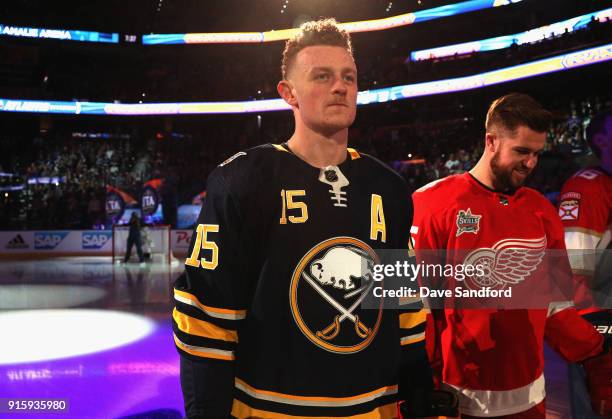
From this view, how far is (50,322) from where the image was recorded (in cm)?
662

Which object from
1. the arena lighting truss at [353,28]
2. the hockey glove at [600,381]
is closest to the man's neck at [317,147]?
the hockey glove at [600,381]

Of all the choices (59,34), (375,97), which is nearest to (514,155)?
(375,97)

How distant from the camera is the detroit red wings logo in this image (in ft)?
6.67

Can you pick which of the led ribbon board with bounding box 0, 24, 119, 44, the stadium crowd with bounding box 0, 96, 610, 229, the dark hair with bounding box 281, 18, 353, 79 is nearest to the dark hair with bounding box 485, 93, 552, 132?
the dark hair with bounding box 281, 18, 353, 79

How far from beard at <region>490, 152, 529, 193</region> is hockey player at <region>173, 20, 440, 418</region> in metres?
0.79

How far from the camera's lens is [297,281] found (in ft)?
4.67

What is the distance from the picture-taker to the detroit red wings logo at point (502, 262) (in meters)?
2.03

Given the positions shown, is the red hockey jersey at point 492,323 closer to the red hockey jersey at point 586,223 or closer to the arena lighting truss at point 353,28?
the red hockey jersey at point 586,223

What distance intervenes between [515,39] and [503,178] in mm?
18153

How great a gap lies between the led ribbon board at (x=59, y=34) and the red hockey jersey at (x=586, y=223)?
79.8 ft

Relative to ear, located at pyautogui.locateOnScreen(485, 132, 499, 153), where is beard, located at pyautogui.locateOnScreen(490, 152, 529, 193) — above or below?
below

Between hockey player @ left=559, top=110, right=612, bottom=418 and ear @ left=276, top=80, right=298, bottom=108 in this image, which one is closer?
ear @ left=276, top=80, right=298, bottom=108

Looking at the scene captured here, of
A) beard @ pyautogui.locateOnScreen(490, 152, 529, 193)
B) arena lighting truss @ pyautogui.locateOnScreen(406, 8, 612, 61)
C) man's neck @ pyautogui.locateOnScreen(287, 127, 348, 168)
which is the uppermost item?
arena lighting truss @ pyautogui.locateOnScreen(406, 8, 612, 61)

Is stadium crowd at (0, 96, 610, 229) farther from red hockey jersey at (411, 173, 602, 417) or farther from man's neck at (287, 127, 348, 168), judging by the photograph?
man's neck at (287, 127, 348, 168)
